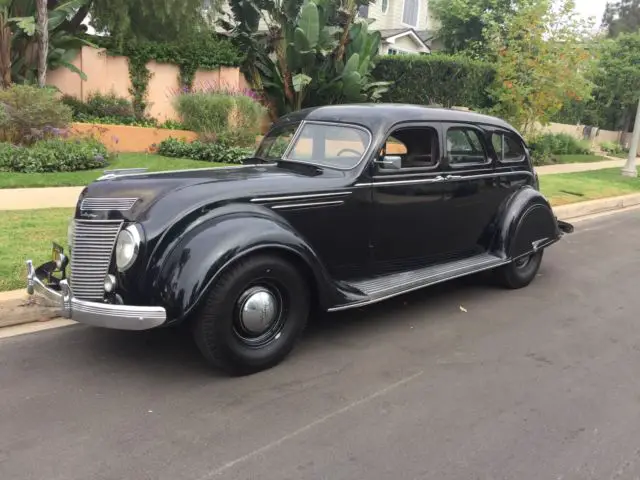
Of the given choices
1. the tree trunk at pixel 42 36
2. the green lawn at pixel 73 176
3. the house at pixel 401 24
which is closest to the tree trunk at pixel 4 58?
the tree trunk at pixel 42 36

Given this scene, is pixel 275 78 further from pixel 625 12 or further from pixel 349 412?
pixel 625 12

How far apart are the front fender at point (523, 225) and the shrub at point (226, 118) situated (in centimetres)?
852

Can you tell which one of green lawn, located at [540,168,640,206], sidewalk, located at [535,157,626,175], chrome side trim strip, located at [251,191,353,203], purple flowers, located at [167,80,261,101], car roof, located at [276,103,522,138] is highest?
purple flowers, located at [167,80,261,101]

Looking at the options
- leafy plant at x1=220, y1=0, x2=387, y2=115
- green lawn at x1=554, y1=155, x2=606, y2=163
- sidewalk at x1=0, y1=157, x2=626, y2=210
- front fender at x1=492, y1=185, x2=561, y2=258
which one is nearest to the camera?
front fender at x1=492, y1=185, x2=561, y2=258

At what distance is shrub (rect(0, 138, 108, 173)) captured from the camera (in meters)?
9.95

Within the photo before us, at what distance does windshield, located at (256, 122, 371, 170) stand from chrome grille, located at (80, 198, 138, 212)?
1612 millimetres

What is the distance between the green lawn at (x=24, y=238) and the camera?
16.8ft

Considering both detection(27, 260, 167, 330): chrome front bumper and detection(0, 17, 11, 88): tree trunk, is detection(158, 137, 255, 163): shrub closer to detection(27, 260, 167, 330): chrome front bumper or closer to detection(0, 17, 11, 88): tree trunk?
detection(0, 17, 11, 88): tree trunk

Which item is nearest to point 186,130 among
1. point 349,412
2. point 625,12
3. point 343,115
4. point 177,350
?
point 343,115

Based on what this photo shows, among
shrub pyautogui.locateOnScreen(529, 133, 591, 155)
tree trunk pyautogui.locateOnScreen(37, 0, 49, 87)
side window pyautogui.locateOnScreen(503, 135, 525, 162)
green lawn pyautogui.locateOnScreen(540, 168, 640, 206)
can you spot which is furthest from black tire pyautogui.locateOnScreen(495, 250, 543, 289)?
shrub pyautogui.locateOnScreen(529, 133, 591, 155)

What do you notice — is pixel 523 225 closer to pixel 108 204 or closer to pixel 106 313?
pixel 108 204

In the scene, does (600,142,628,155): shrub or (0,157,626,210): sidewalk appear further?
(600,142,628,155): shrub

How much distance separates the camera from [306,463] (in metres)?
3.00

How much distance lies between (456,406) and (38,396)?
258 cm
